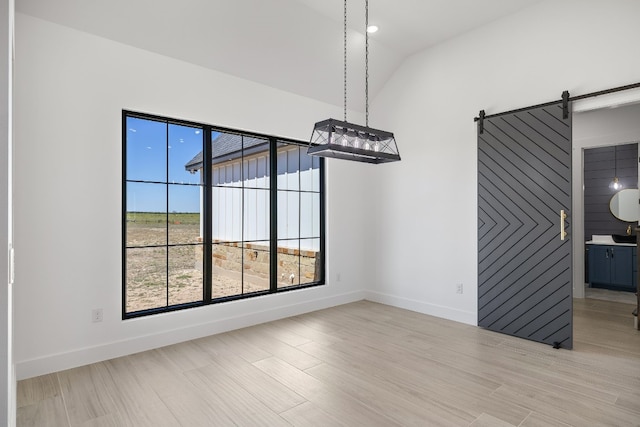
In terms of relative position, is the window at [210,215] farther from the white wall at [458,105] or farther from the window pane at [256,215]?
the white wall at [458,105]

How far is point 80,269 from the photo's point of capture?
3197mm

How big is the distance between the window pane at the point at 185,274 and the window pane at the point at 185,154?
0.79 metres

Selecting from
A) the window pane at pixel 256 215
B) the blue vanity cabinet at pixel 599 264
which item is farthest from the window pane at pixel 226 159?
the blue vanity cabinet at pixel 599 264

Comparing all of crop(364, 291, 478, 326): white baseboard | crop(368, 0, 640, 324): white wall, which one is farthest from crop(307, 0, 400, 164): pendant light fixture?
crop(364, 291, 478, 326): white baseboard

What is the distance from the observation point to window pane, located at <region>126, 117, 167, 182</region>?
3.63 meters

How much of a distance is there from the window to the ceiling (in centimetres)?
76

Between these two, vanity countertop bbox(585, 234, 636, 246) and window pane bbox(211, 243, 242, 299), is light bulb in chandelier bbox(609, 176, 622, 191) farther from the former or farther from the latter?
window pane bbox(211, 243, 242, 299)

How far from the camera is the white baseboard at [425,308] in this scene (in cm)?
447

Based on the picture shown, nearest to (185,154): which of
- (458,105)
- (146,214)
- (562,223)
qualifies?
(146,214)

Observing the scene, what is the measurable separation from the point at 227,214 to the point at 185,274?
851 mm

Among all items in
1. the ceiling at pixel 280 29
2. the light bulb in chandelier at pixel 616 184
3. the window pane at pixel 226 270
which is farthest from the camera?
the light bulb in chandelier at pixel 616 184

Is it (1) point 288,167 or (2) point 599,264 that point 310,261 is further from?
(2) point 599,264

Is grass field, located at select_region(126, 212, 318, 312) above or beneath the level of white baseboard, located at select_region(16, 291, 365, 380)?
above

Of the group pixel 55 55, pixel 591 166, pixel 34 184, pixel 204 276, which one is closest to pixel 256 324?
pixel 204 276
